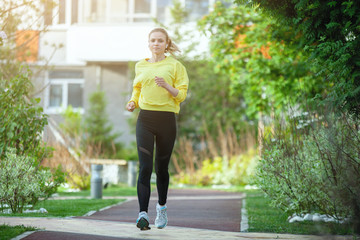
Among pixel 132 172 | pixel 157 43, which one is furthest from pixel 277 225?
pixel 132 172

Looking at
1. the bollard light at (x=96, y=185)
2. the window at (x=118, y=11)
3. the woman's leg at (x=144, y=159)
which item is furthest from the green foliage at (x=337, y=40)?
the window at (x=118, y=11)

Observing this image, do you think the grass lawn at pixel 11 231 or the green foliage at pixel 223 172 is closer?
the grass lawn at pixel 11 231

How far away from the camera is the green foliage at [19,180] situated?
23.5ft

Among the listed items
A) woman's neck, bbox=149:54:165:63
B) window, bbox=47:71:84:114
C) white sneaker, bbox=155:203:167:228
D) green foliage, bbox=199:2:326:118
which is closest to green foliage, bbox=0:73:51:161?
woman's neck, bbox=149:54:165:63

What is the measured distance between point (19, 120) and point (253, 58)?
22.4 ft

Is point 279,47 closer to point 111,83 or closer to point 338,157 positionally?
point 338,157

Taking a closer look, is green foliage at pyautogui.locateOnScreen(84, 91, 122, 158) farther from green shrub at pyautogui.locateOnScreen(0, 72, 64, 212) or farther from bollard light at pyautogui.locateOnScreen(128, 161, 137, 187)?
green shrub at pyautogui.locateOnScreen(0, 72, 64, 212)

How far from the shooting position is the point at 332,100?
5.41m

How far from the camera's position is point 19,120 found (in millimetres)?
7848

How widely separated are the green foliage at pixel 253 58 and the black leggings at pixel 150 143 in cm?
644

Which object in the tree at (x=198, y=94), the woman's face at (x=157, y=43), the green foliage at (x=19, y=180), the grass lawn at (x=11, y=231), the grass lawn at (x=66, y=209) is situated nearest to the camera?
the grass lawn at (x=11, y=231)

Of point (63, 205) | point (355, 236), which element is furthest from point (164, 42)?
point (63, 205)

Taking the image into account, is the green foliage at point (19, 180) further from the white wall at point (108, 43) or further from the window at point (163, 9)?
the window at point (163, 9)

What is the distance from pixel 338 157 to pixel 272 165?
1584mm
